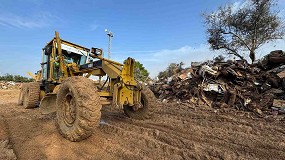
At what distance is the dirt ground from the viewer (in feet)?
9.77

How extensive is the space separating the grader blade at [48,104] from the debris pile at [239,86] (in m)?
5.74

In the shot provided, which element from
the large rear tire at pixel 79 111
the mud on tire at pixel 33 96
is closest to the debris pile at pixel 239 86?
the large rear tire at pixel 79 111

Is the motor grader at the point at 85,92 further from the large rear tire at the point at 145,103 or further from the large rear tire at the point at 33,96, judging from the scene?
the large rear tire at the point at 33,96

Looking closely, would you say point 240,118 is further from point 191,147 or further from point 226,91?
point 191,147

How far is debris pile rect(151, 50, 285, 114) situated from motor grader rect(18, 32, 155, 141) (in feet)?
13.3

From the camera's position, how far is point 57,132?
161 inches

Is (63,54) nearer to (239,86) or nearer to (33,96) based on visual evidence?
(33,96)

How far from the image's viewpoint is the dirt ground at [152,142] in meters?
2.98

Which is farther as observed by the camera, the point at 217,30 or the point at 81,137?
the point at 217,30

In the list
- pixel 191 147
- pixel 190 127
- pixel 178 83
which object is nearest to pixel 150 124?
pixel 190 127


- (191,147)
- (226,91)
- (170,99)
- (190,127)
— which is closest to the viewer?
(191,147)

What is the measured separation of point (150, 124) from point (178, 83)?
5.63 meters

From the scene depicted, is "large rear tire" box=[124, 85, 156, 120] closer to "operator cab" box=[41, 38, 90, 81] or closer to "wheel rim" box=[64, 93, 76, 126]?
"wheel rim" box=[64, 93, 76, 126]

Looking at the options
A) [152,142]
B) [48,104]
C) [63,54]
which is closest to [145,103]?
[152,142]
